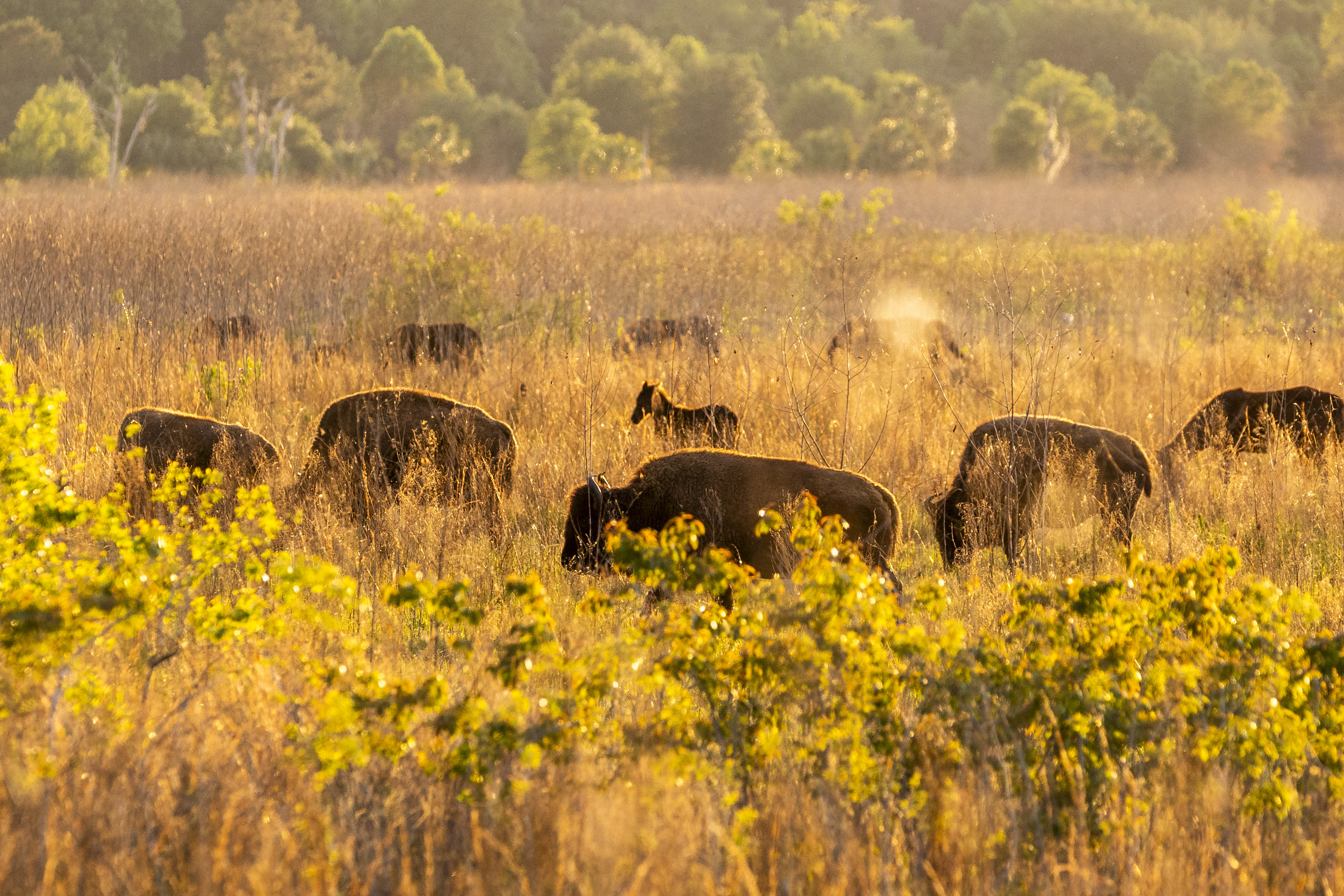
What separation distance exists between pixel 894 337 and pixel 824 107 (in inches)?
2236

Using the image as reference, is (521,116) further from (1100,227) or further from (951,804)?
(951,804)

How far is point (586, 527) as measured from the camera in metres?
4.90

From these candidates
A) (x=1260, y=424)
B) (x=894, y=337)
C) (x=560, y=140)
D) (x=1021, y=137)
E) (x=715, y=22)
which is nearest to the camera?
(x=1260, y=424)

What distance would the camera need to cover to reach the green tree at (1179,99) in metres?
60.4

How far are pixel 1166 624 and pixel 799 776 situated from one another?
3.87ft

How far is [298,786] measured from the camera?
3.00m

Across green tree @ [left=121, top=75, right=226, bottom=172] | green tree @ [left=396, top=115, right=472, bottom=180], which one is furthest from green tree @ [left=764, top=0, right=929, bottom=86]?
green tree @ [left=121, top=75, right=226, bottom=172]

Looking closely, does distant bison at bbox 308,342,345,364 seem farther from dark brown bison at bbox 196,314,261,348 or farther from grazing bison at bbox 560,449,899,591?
grazing bison at bbox 560,449,899,591

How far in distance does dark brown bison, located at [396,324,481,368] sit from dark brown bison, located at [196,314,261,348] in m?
1.32

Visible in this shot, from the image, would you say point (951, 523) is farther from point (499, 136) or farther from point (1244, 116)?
point (1244, 116)

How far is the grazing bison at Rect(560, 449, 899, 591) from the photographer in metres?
4.55

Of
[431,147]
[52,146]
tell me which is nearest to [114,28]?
[431,147]

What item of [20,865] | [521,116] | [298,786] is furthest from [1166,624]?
[521,116]

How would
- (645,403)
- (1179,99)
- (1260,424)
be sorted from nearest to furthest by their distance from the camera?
(1260,424), (645,403), (1179,99)
